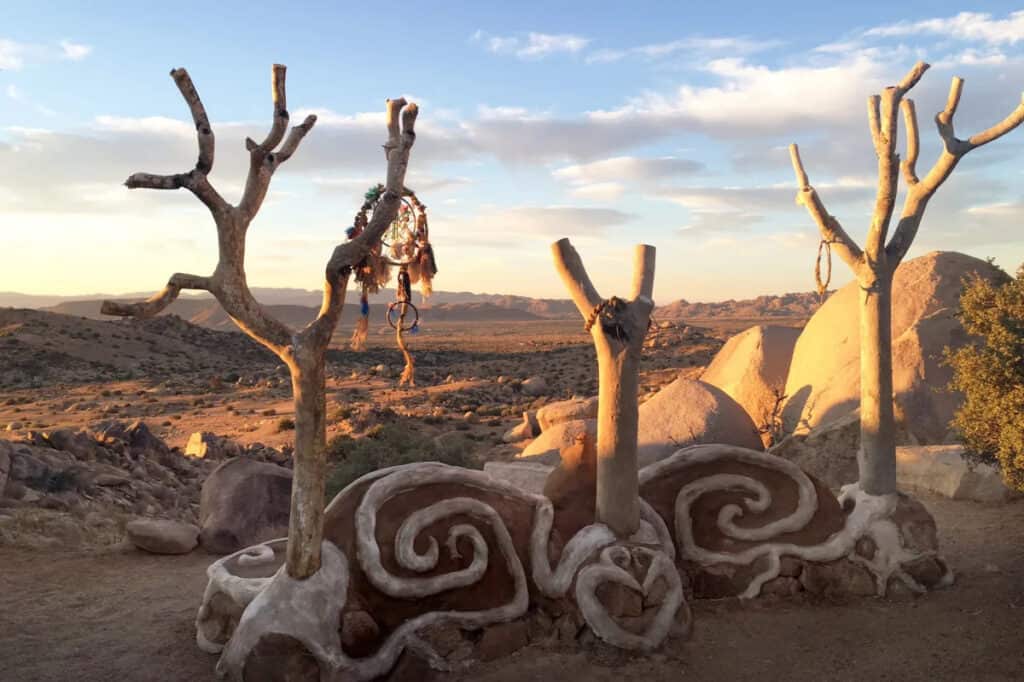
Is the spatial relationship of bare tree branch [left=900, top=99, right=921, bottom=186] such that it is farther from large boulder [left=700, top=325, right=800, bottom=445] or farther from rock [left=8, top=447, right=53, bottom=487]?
rock [left=8, top=447, right=53, bottom=487]

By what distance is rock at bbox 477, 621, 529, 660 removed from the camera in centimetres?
711

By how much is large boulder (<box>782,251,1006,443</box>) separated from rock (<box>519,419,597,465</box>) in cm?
420

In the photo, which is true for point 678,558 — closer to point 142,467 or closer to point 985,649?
point 985,649

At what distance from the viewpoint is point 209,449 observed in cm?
2006

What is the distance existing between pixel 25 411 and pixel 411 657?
2773cm

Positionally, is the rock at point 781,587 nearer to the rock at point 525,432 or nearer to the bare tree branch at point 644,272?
the bare tree branch at point 644,272

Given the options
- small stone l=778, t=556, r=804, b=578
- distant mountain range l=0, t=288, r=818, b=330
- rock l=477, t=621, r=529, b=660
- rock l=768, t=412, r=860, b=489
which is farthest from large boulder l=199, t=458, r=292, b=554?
distant mountain range l=0, t=288, r=818, b=330

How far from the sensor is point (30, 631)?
8703 millimetres

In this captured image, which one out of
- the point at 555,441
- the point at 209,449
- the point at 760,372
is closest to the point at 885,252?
the point at 555,441

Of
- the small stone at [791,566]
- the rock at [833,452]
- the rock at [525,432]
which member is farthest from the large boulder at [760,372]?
the small stone at [791,566]

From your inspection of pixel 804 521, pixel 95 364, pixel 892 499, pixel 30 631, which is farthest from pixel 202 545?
pixel 95 364

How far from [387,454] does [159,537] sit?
6.22m

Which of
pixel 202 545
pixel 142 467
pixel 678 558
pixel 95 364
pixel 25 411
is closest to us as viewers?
pixel 678 558

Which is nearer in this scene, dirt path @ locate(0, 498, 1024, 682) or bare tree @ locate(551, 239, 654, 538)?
dirt path @ locate(0, 498, 1024, 682)
